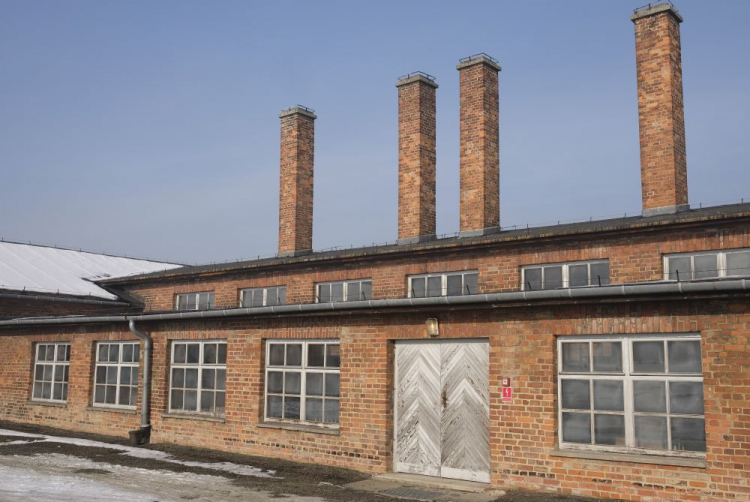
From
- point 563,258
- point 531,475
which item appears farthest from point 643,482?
point 563,258

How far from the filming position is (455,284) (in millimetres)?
19109

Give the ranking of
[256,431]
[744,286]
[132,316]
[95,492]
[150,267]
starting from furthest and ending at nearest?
[150,267], [132,316], [256,431], [95,492], [744,286]

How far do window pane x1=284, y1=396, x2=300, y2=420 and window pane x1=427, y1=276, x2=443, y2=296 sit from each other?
23.0ft

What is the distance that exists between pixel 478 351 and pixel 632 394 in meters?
2.45

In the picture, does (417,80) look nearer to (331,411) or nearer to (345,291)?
(345,291)

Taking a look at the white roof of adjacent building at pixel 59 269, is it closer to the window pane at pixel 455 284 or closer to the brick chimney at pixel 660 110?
the window pane at pixel 455 284

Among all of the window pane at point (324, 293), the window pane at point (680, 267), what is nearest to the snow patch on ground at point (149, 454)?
the window pane at point (324, 293)

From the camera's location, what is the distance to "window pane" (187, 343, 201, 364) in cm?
1508

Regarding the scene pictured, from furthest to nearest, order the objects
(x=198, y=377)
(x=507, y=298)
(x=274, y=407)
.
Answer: (x=198, y=377), (x=274, y=407), (x=507, y=298)

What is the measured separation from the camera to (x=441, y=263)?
19.3 meters

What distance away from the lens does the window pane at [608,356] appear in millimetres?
9711

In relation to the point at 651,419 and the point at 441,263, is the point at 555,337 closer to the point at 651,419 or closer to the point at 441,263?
the point at 651,419

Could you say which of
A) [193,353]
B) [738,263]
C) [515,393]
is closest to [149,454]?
[193,353]

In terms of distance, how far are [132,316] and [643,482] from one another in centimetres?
1127
